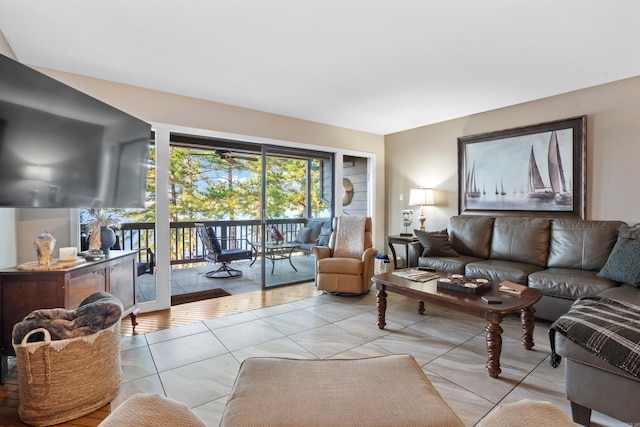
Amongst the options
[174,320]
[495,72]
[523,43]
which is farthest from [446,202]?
[174,320]

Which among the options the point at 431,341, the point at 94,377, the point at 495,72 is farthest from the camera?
the point at 495,72

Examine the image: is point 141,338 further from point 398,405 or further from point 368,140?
point 368,140

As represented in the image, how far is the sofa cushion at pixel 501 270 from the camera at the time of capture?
3082 mm

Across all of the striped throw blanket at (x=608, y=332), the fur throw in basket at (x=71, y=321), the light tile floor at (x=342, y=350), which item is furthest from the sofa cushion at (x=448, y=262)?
the fur throw in basket at (x=71, y=321)

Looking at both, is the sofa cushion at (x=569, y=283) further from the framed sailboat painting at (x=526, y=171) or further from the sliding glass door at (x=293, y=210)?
the sliding glass door at (x=293, y=210)

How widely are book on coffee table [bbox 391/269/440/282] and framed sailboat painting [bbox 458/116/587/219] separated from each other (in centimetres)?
174

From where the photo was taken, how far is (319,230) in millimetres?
4953

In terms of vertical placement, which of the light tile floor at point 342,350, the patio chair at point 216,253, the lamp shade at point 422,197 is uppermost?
the lamp shade at point 422,197

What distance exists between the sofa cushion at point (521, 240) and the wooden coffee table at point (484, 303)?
1053 millimetres

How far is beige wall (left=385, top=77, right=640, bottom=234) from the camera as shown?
3152 millimetres

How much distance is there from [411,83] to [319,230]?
8.35 ft

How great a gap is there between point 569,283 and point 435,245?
4.62 feet

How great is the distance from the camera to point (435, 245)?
392cm

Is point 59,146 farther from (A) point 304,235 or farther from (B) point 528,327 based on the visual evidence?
(B) point 528,327
